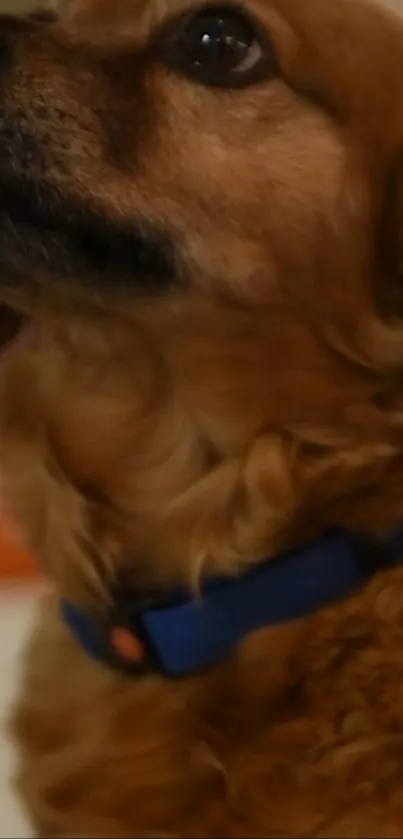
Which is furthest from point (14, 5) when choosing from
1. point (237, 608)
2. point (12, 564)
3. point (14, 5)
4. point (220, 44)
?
point (237, 608)

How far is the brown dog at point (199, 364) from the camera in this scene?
0.87m

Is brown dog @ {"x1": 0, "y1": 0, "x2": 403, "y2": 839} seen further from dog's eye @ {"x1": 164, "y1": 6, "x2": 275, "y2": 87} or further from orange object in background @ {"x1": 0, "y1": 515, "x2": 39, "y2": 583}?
orange object in background @ {"x1": 0, "y1": 515, "x2": 39, "y2": 583}

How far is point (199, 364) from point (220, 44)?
25cm

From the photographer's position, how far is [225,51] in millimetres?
959

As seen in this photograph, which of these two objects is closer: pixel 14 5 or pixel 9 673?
pixel 9 673

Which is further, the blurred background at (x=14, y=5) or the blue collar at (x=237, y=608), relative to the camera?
the blurred background at (x=14, y=5)

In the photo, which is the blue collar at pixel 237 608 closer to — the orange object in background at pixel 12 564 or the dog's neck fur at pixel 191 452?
the dog's neck fur at pixel 191 452

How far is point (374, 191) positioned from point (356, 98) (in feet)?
0.24

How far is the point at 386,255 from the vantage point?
0.98m

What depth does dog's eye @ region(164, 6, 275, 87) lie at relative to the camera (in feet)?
3.14

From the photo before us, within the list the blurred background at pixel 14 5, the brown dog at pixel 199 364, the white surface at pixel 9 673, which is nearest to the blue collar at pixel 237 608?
the brown dog at pixel 199 364

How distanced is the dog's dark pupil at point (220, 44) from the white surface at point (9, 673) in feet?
1.74

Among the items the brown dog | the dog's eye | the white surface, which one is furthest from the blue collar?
the dog's eye

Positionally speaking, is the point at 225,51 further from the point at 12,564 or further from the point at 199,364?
the point at 12,564
